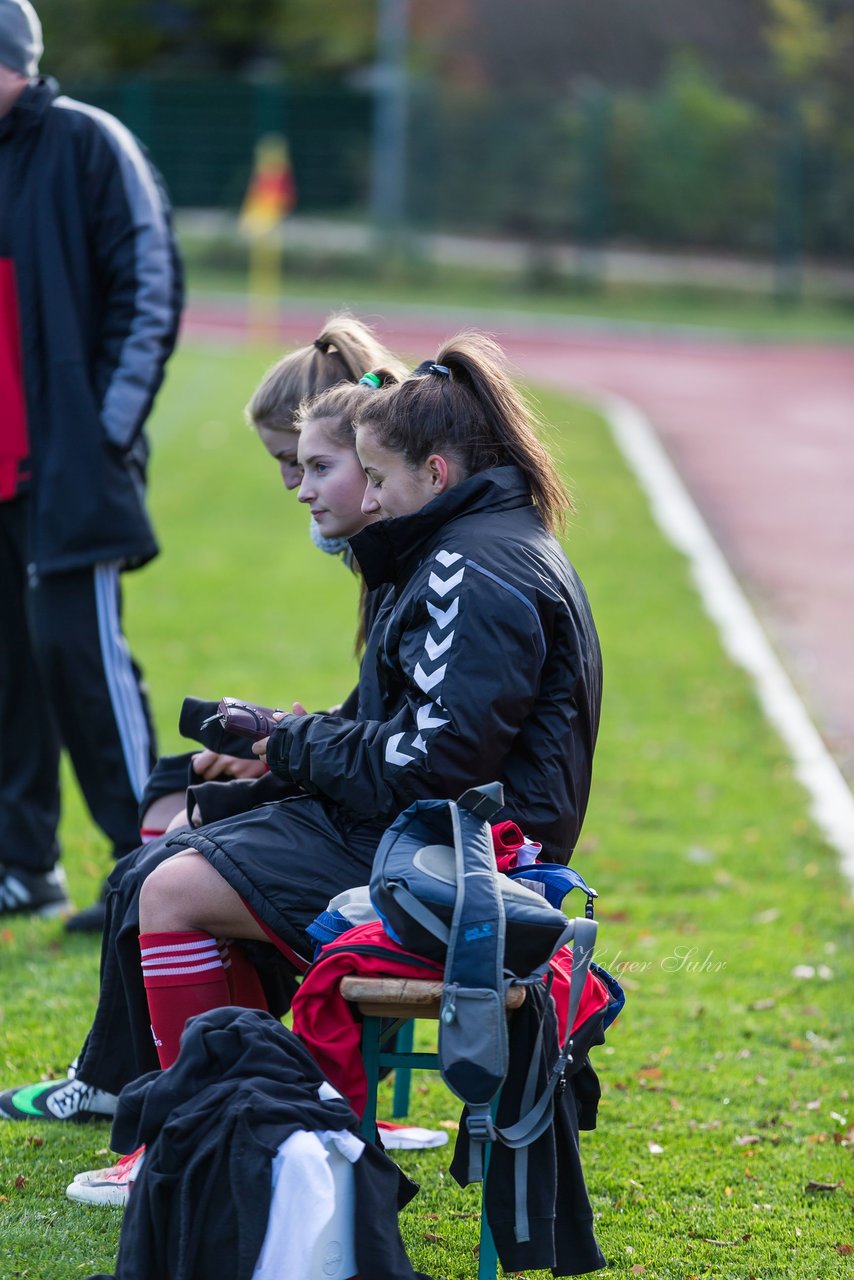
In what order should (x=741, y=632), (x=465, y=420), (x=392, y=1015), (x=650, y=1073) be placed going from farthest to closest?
(x=741, y=632)
(x=650, y=1073)
(x=465, y=420)
(x=392, y=1015)

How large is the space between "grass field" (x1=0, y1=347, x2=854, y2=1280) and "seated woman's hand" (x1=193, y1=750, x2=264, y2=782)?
835 mm

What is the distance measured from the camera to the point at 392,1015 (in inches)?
114

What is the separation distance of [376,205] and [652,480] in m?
16.7

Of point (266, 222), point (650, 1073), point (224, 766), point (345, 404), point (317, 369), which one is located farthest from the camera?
point (266, 222)

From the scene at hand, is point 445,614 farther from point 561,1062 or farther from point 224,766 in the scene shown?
point 224,766

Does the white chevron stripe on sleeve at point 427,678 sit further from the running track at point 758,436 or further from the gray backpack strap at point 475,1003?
the running track at point 758,436

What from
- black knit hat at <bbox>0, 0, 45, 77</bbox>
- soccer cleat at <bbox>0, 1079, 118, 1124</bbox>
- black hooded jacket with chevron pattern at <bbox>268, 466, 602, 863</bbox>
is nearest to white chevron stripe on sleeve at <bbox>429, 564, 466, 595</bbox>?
black hooded jacket with chevron pattern at <bbox>268, 466, 602, 863</bbox>

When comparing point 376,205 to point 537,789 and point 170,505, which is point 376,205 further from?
point 537,789

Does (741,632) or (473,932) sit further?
(741,632)

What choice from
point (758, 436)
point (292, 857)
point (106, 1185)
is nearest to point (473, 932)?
point (292, 857)

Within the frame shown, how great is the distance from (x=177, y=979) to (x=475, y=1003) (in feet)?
2.34

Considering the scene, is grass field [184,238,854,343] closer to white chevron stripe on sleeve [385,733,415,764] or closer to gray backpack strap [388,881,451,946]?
white chevron stripe on sleeve [385,733,415,764]

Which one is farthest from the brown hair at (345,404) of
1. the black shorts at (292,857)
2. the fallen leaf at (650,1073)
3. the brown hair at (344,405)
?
the fallen leaf at (650,1073)

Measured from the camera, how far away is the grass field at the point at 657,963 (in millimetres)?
3430
